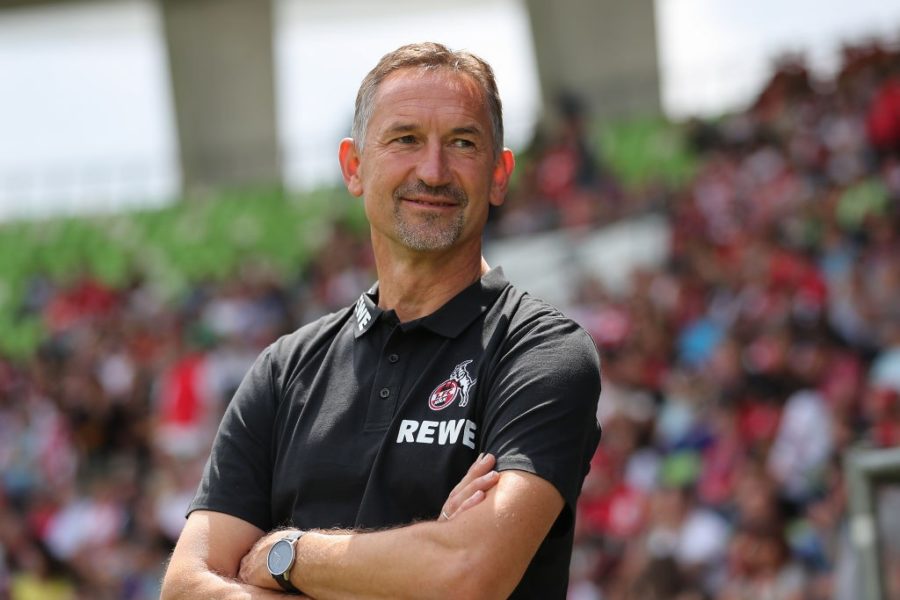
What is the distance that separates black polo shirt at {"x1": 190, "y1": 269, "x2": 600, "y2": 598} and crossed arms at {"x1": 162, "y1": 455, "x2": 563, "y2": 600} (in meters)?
0.06

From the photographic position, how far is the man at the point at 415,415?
270 cm

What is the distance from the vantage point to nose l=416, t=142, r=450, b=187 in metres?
2.99

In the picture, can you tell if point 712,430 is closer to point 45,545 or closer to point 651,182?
point 651,182

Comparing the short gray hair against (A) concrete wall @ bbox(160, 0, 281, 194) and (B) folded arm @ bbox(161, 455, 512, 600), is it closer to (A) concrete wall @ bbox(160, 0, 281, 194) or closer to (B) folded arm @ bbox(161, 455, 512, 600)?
(B) folded arm @ bbox(161, 455, 512, 600)

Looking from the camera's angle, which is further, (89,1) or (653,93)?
(89,1)

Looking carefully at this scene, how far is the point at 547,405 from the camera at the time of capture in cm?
279

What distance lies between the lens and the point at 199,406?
1293 centimetres

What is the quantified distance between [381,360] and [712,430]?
636 cm

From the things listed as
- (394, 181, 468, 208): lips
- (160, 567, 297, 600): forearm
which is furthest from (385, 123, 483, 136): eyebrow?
(160, 567, 297, 600): forearm

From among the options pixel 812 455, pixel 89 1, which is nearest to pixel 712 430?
pixel 812 455

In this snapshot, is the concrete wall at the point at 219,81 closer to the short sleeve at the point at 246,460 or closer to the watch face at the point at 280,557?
the short sleeve at the point at 246,460

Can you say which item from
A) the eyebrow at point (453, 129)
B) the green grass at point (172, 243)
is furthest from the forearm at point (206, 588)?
the green grass at point (172, 243)

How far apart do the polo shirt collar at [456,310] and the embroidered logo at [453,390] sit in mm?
109

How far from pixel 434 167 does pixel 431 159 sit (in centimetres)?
2
